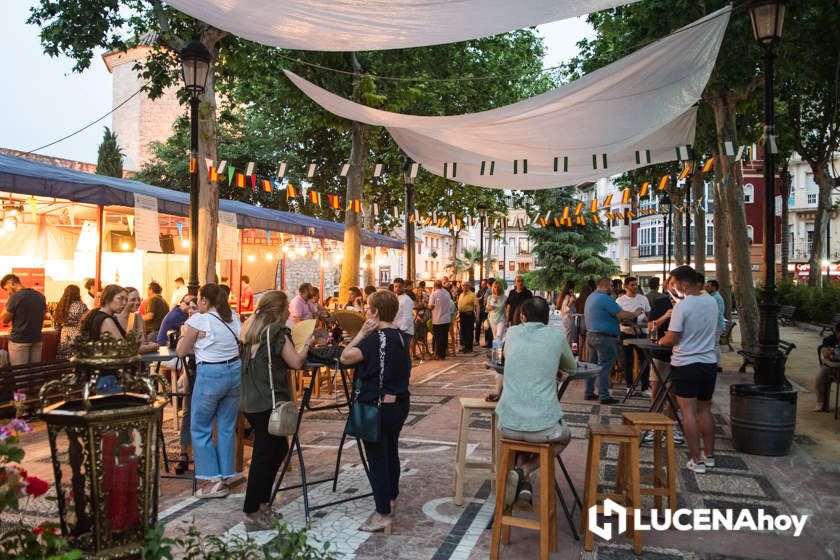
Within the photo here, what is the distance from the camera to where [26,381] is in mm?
7668

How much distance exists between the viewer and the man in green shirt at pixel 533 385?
421cm

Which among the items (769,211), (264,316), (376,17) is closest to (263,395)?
(264,316)

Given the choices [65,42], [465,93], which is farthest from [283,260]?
[65,42]

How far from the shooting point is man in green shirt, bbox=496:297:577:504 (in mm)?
4211

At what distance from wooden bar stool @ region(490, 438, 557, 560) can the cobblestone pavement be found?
0.62 feet

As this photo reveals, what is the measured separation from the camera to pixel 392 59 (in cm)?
1603

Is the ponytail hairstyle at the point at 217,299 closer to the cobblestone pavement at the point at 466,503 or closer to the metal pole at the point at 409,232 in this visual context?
the cobblestone pavement at the point at 466,503

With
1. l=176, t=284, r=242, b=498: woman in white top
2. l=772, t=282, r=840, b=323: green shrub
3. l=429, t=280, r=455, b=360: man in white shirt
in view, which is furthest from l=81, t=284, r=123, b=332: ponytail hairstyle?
l=772, t=282, r=840, b=323: green shrub

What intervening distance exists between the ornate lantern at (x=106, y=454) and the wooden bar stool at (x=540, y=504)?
2.06m

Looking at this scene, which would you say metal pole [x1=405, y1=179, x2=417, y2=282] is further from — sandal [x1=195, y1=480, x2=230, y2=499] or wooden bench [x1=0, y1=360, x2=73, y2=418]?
sandal [x1=195, y1=480, x2=230, y2=499]

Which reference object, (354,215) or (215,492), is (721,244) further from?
(215,492)

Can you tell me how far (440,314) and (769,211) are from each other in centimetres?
840

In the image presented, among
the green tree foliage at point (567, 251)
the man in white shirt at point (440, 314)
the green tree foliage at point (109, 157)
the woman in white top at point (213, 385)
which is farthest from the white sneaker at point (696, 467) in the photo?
the green tree foliage at point (109, 157)

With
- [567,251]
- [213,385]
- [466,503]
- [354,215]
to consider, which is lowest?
[466,503]
